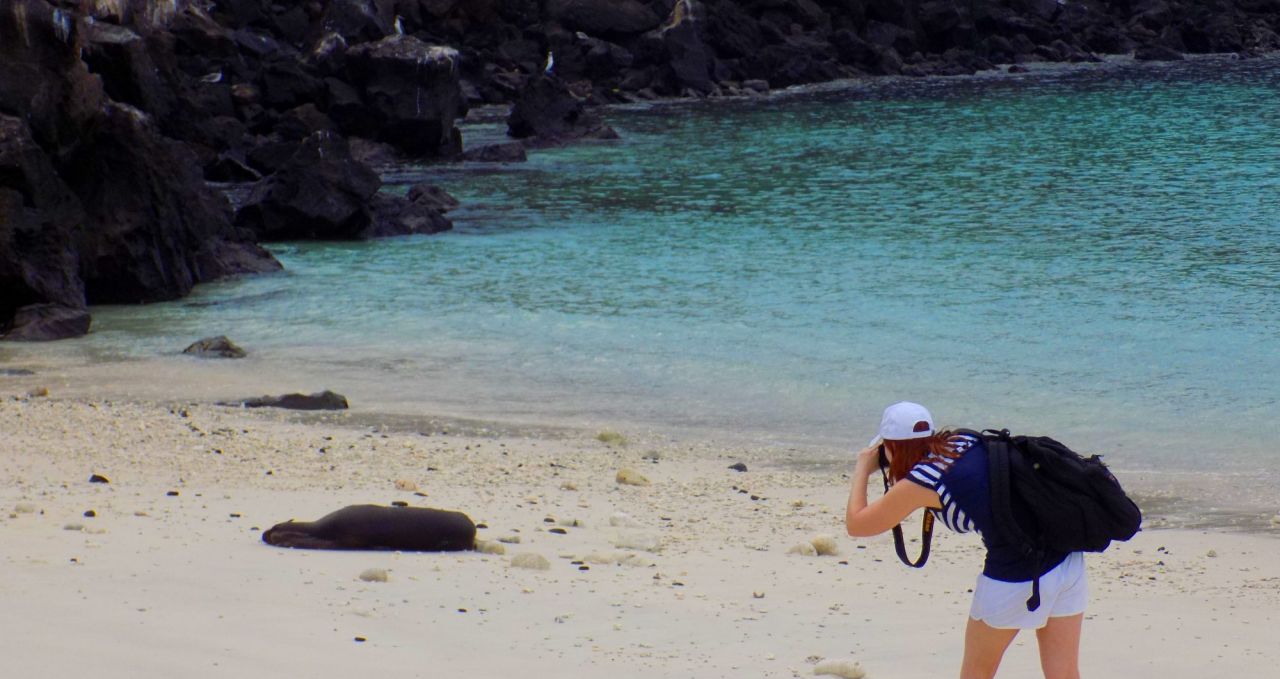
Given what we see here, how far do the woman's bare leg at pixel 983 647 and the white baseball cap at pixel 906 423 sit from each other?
0.53m

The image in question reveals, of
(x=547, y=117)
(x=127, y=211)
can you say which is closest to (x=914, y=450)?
(x=127, y=211)

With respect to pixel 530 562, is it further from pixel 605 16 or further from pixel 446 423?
pixel 605 16

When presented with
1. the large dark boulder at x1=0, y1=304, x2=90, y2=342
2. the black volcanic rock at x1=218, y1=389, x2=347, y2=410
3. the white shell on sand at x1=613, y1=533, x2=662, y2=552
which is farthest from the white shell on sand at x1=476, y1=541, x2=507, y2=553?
the large dark boulder at x1=0, y1=304, x2=90, y2=342

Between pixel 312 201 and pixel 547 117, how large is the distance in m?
14.5

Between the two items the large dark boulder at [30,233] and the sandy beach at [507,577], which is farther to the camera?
the large dark boulder at [30,233]

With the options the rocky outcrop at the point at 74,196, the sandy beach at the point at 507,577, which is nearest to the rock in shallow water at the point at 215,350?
the rocky outcrop at the point at 74,196

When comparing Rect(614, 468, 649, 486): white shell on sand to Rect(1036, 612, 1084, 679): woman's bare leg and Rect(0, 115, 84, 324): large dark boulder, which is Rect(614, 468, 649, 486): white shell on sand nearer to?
Rect(1036, 612, 1084, 679): woman's bare leg

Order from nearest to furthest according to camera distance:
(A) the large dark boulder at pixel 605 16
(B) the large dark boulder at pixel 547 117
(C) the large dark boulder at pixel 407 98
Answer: (C) the large dark boulder at pixel 407 98, (B) the large dark boulder at pixel 547 117, (A) the large dark boulder at pixel 605 16

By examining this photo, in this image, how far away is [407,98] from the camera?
31.0m

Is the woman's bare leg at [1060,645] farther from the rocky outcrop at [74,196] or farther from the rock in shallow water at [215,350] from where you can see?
the rocky outcrop at [74,196]

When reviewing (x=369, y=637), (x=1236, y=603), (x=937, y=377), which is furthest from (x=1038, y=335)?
(x=369, y=637)

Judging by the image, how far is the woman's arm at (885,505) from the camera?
371cm

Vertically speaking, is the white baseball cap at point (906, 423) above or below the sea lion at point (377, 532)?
above

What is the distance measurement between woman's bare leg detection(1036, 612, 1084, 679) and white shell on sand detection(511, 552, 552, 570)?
2.62m
